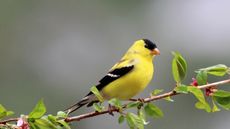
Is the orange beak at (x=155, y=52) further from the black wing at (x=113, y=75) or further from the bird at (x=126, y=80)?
the black wing at (x=113, y=75)

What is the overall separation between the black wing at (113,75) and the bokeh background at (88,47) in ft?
20.8

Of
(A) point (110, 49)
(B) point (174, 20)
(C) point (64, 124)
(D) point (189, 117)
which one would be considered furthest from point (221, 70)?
(B) point (174, 20)

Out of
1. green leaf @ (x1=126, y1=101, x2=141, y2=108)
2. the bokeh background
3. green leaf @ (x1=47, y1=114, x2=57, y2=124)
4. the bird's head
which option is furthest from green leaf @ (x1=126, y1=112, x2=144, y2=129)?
the bokeh background

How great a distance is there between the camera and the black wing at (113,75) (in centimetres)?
380

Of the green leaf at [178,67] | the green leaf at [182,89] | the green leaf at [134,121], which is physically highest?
the green leaf at [178,67]

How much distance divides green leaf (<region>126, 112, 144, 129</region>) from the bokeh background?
7.63 meters

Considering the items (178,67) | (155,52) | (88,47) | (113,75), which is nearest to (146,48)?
(155,52)

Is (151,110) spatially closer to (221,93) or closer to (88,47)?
(221,93)

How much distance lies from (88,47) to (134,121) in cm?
1240

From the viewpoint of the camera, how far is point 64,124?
239 cm

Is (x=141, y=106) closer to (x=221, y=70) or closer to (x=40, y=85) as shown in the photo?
(x=221, y=70)

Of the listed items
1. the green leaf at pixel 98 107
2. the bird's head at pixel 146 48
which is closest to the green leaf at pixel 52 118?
the green leaf at pixel 98 107

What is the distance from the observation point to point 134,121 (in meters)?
2.51

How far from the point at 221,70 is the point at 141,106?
0.35 m
